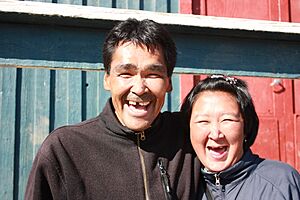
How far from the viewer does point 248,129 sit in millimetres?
1854

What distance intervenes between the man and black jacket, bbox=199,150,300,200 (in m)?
0.12

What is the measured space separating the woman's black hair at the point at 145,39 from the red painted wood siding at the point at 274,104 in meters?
2.56

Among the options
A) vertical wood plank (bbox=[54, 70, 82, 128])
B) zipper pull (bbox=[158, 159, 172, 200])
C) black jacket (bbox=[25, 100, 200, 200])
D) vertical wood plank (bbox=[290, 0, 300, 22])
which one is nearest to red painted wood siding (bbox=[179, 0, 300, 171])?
vertical wood plank (bbox=[290, 0, 300, 22])

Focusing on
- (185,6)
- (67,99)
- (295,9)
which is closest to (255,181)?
(67,99)

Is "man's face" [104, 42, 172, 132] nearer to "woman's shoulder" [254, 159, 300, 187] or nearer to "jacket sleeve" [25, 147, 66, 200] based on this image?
"jacket sleeve" [25, 147, 66, 200]

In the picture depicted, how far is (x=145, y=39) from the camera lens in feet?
5.77

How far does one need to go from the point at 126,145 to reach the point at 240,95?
490mm

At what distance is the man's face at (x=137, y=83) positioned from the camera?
5.61ft

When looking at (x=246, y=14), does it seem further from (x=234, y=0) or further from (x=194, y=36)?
(x=194, y=36)

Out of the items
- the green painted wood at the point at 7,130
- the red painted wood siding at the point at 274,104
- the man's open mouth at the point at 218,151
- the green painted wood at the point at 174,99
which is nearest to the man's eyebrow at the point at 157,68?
the man's open mouth at the point at 218,151

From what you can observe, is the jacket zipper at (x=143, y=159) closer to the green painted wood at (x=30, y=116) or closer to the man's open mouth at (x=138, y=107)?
the man's open mouth at (x=138, y=107)

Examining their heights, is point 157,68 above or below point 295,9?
below

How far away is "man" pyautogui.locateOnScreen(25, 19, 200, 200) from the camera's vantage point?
1641mm

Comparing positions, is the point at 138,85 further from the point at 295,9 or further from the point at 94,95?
the point at 295,9
